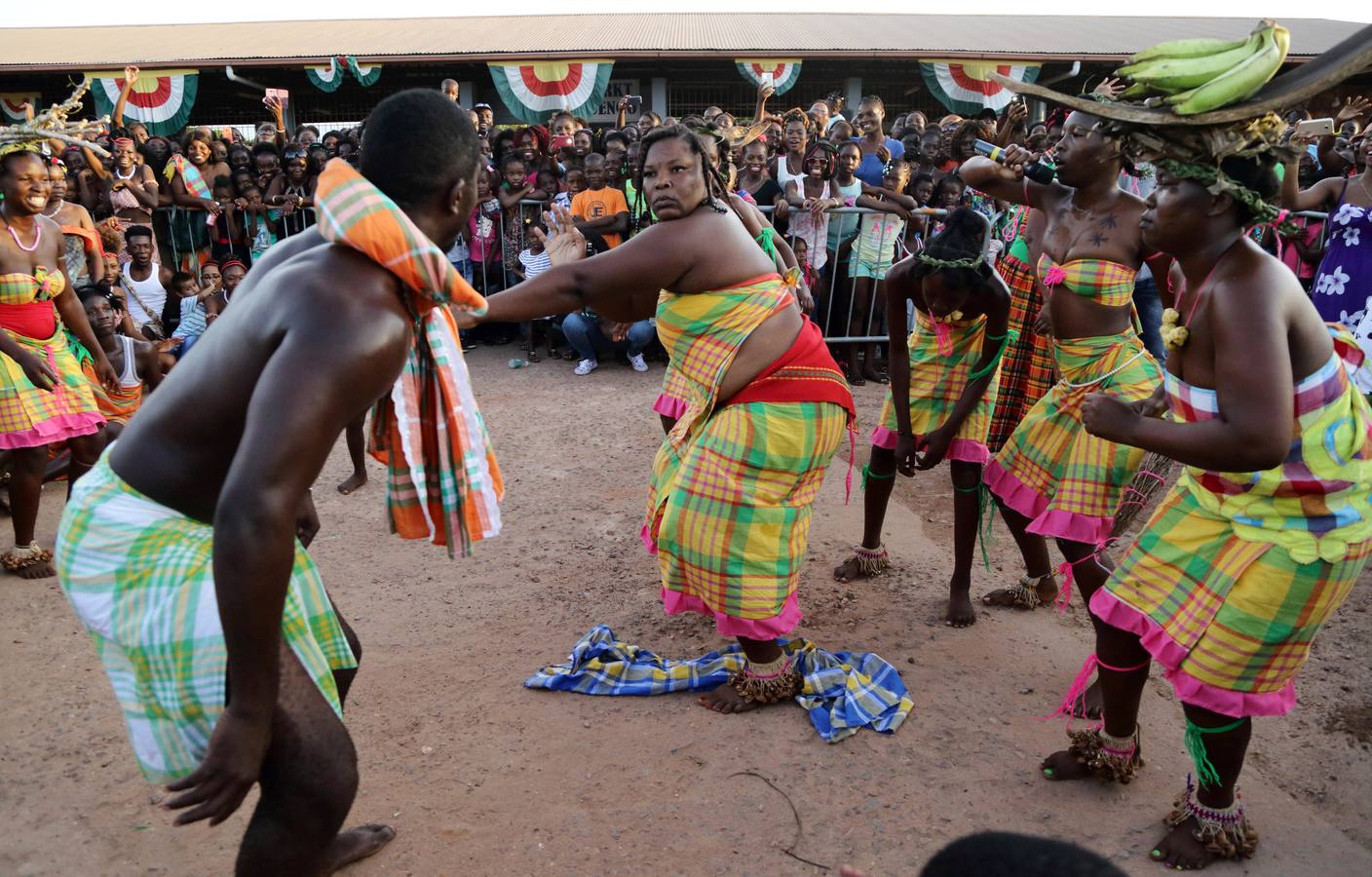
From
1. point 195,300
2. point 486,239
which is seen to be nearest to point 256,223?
point 195,300

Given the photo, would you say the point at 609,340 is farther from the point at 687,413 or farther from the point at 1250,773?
the point at 1250,773

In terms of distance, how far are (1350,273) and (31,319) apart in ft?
22.8

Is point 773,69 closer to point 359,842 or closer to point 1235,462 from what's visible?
point 1235,462

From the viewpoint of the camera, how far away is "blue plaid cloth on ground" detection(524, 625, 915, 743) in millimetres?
3264

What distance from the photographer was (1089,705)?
3.38 metres

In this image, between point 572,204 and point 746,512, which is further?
point 572,204

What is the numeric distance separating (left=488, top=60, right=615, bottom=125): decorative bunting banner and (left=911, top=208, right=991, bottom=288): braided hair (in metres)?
12.5

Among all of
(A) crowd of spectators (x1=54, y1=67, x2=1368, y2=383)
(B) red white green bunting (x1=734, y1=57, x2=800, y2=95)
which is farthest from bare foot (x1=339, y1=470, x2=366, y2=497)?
(B) red white green bunting (x1=734, y1=57, x2=800, y2=95)

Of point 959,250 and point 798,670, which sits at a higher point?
point 959,250

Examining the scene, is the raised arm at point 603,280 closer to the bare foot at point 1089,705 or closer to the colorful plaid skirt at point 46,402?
the bare foot at point 1089,705

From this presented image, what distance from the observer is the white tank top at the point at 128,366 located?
6.29 meters

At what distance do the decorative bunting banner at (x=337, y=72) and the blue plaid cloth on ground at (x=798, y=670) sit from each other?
1365cm

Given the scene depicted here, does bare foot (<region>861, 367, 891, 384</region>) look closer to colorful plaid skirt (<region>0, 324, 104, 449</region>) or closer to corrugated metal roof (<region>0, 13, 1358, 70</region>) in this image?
colorful plaid skirt (<region>0, 324, 104, 449</region>)

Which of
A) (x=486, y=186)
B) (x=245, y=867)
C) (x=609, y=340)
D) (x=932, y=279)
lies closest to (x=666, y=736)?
(x=245, y=867)
